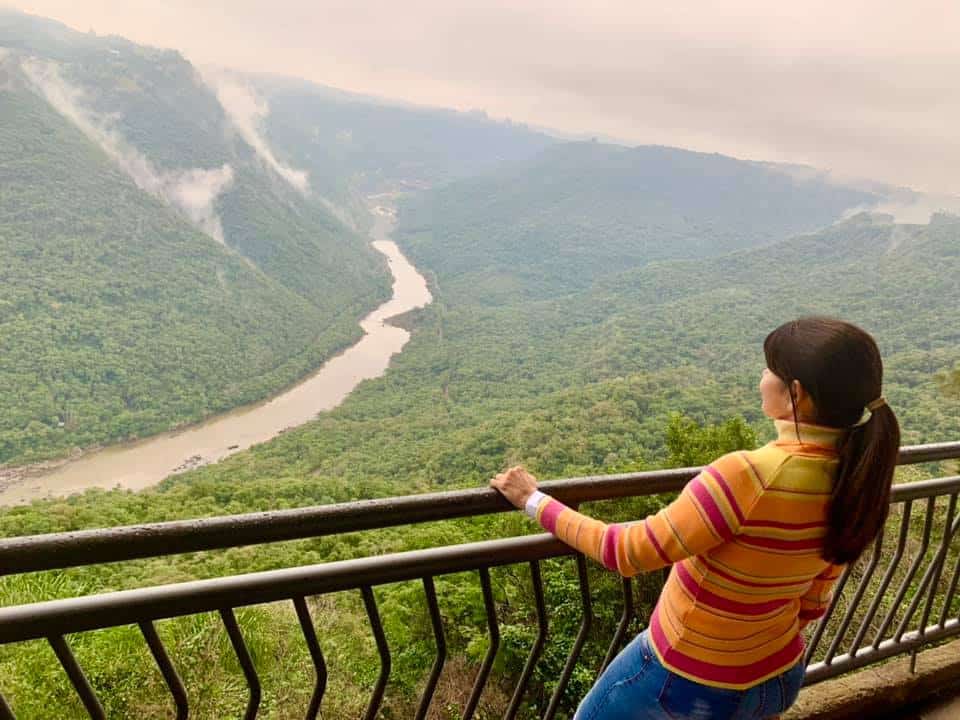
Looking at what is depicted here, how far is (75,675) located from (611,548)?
96 cm

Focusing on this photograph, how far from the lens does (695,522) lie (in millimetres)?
1102

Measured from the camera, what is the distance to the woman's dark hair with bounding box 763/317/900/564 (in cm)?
109

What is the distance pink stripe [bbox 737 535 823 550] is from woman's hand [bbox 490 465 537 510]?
41 centimetres

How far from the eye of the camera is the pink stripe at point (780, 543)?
1120mm

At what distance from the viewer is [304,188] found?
13738 centimetres

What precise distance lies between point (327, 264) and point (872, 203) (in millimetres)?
160523

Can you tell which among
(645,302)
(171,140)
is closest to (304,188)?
(171,140)

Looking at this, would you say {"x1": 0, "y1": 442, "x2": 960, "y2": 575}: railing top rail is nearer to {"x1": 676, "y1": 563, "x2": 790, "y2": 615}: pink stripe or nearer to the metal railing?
the metal railing

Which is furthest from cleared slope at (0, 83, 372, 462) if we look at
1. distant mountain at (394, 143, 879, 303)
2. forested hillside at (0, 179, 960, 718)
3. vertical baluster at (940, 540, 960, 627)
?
vertical baluster at (940, 540, 960, 627)

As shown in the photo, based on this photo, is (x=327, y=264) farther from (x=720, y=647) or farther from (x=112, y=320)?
(x=720, y=647)

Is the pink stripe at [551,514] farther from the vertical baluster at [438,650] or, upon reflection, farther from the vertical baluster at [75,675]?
the vertical baluster at [75,675]

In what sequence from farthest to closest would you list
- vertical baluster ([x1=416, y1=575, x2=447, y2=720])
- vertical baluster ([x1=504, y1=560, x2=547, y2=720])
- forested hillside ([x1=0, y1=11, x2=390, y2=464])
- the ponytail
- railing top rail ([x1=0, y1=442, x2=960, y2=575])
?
forested hillside ([x1=0, y1=11, x2=390, y2=464]) → vertical baluster ([x1=504, y1=560, x2=547, y2=720]) → vertical baluster ([x1=416, y1=575, x2=447, y2=720]) → the ponytail → railing top rail ([x1=0, y1=442, x2=960, y2=575])

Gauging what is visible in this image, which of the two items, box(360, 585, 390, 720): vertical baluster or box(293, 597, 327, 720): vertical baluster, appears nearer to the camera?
box(293, 597, 327, 720): vertical baluster

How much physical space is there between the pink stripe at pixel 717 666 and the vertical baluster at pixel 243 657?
825 mm
